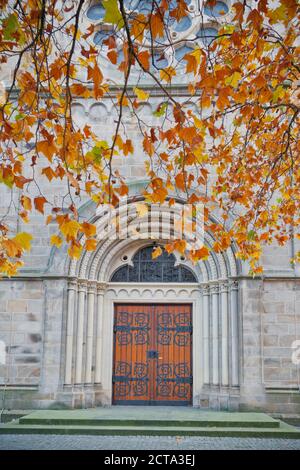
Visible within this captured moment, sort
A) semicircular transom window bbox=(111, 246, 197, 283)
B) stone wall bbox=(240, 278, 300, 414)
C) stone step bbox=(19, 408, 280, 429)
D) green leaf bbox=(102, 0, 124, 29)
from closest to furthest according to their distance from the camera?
green leaf bbox=(102, 0, 124, 29)
stone step bbox=(19, 408, 280, 429)
stone wall bbox=(240, 278, 300, 414)
semicircular transom window bbox=(111, 246, 197, 283)

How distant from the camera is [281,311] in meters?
9.92

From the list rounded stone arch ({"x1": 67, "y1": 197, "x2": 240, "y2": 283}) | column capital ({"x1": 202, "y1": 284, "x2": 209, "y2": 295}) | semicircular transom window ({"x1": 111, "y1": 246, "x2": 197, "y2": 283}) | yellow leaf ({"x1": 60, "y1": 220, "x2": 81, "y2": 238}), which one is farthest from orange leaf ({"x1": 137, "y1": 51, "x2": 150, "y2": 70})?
semicircular transom window ({"x1": 111, "y1": 246, "x2": 197, "y2": 283})

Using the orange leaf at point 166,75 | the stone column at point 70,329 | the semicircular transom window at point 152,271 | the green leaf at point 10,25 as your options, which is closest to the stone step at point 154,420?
the stone column at point 70,329

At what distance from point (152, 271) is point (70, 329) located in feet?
6.64

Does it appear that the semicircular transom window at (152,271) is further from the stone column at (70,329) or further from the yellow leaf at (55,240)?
the yellow leaf at (55,240)

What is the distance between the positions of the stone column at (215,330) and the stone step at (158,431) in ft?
5.70

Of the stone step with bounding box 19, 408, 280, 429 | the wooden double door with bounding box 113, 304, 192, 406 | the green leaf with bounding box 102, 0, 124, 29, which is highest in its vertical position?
the green leaf with bounding box 102, 0, 124, 29

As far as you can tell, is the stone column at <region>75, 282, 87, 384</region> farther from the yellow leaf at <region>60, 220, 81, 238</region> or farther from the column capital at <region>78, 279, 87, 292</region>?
the yellow leaf at <region>60, 220, 81, 238</region>

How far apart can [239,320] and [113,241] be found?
9.08ft

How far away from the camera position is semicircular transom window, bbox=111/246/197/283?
434 inches

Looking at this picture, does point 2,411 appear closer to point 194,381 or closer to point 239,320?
point 194,381

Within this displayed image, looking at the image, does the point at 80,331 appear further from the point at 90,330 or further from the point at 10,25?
the point at 10,25

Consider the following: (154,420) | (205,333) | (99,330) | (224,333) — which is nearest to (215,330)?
(224,333)

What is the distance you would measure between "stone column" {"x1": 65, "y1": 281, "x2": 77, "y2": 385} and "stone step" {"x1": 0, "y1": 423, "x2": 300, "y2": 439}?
1.48 metres
